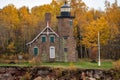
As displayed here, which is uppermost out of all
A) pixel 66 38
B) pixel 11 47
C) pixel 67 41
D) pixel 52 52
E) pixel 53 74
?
pixel 66 38

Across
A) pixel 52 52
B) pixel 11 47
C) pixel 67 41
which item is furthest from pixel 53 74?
pixel 11 47

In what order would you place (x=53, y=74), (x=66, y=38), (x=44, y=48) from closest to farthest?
(x=53, y=74), (x=66, y=38), (x=44, y=48)

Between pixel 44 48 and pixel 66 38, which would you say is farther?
pixel 44 48

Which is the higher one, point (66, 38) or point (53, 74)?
point (66, 38)

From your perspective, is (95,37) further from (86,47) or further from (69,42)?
(69,42)

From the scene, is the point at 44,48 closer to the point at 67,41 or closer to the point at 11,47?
the point at 67,41

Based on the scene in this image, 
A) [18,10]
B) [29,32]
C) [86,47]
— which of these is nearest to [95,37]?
[86,47]

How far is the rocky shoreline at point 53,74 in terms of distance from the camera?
3947 cm

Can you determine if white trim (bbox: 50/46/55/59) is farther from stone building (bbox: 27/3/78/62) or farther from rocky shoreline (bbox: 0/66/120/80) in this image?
rocky shoreline (bbox: 0/66/120/80)

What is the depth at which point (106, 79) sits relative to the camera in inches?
1564

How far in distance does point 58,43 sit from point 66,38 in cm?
92

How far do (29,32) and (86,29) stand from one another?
27.5 feet

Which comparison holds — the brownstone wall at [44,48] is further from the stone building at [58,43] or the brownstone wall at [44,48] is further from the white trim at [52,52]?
the white trim at [52,52]

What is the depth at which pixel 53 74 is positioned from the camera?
132ft
